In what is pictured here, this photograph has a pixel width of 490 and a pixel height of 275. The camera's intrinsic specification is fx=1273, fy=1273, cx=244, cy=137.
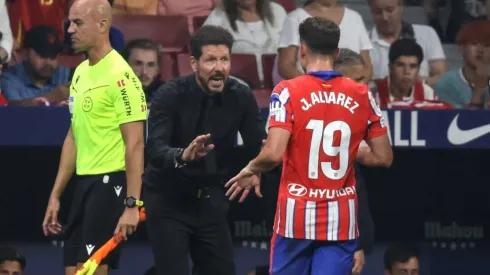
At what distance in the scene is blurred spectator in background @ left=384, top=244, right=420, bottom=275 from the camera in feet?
29.6

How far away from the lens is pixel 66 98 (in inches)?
359

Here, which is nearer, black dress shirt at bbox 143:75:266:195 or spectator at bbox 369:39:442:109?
black dress shirt at bbox 143:75:266:195

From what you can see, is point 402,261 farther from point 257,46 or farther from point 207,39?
point 207,39

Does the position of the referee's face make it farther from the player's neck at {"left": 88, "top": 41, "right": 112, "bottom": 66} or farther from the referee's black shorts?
the referee's black shorts

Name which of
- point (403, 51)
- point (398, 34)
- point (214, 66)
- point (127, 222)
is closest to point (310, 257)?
point (127, 222)

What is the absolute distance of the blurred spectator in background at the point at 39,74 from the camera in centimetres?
918

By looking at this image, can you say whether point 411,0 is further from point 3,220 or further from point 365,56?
point 3,220

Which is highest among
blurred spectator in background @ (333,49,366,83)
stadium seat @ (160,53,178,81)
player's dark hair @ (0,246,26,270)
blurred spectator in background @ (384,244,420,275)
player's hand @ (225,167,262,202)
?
stadium seat @ (160,53,178,81)

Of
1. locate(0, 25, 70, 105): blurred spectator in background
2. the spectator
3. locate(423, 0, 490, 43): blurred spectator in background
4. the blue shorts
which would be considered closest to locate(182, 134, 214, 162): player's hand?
the blue shorts

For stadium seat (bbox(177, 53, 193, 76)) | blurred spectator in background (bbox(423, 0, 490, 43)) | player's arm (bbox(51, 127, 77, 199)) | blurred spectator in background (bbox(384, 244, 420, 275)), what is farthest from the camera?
blurred spectator in background (bbox(423, 0, 490, 43))

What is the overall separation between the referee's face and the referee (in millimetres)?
394

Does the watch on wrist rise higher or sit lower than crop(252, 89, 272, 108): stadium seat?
lower

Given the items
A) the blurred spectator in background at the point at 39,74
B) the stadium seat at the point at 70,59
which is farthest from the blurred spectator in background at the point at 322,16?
the blurred spectator in background at the point at 39,74

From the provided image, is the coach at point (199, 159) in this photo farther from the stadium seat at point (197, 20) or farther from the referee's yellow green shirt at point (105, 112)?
the stadium seat at point (197, 20)
